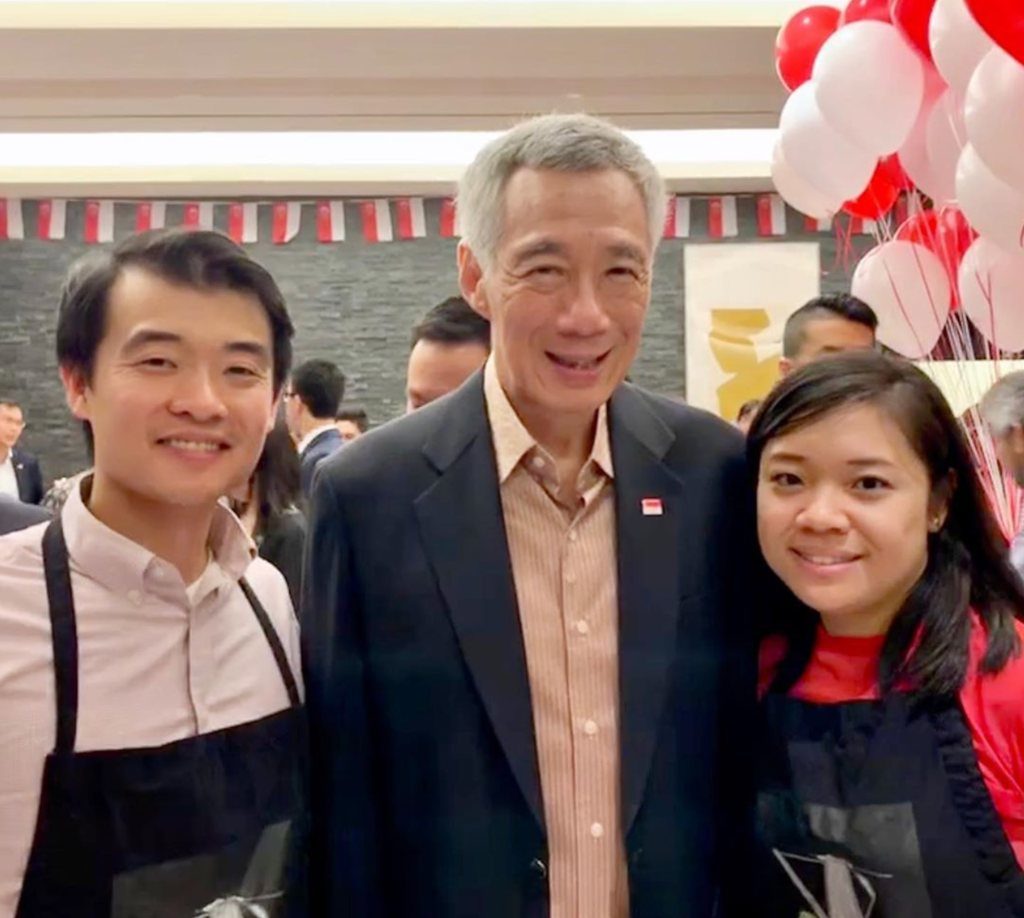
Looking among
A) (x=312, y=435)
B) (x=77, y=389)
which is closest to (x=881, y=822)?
(x=77, y=389)

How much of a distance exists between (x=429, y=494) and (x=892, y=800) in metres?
0.65

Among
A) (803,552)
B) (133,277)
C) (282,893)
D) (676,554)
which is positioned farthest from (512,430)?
(282,893)

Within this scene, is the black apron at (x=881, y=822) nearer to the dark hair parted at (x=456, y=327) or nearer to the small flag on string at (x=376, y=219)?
the dark hair parted at (x=456, y=327)

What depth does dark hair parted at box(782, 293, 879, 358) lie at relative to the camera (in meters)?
3.38

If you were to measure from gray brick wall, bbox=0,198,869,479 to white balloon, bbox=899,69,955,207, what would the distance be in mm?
4379

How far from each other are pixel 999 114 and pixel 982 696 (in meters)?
Answer: 1.23

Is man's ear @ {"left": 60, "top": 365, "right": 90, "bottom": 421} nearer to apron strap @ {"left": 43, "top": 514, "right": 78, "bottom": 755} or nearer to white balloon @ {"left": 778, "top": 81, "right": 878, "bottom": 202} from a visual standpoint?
apron strap @ {"left": 43, "top": 514, "right": 78, "bottom": 755}

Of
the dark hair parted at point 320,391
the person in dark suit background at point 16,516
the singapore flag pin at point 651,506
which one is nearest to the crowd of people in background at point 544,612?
the singapore flag pin at point 651,506

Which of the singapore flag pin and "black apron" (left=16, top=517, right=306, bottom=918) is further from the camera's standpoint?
the singapore flag pin

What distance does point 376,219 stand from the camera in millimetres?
7582

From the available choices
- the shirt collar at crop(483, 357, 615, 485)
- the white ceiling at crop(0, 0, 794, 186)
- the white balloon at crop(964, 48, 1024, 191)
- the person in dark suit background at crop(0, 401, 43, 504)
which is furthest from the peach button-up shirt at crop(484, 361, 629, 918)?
the person in dark suit background at crop(0, 401, 43, 504)

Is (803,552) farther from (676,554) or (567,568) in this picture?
(567,568)

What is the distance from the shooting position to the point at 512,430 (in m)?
1.53

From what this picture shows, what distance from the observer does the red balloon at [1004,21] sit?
199 cm
